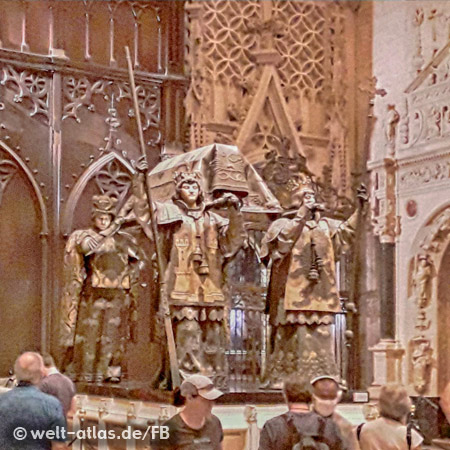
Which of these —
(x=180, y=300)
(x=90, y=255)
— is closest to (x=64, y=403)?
(x=180, y=300)

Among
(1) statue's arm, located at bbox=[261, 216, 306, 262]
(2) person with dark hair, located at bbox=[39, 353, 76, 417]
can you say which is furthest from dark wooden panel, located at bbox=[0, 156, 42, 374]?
(2) person with dark hair, located at bbox=[39, 353, 76, 417]

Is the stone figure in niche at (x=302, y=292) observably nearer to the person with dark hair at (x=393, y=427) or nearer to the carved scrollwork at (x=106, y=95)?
the person with dark hair at (x=393, y=427)

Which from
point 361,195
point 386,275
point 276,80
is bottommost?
point 386,275

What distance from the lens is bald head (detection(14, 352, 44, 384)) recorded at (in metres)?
5.37

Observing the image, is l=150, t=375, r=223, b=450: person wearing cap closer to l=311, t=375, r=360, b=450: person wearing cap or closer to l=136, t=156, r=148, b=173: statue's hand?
l=311, t=375, r=360, b=450: person wearing cap

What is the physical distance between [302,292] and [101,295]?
7.21 ft

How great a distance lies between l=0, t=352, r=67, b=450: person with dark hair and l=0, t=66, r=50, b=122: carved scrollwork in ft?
24.3

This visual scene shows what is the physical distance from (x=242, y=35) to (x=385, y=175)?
8.57 feet

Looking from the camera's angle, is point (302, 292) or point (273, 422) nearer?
point (273, 422)

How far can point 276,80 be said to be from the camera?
13922 millimetres

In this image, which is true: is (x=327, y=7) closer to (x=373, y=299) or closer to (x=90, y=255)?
(x=373, y=299)

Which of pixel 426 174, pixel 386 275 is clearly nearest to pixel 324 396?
pixel 426 174

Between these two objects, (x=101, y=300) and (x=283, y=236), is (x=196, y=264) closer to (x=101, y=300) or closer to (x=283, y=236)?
(x=283, y=236)

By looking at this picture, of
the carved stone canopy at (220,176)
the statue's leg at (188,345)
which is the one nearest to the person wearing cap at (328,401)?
the statue's leg at (188,345)
